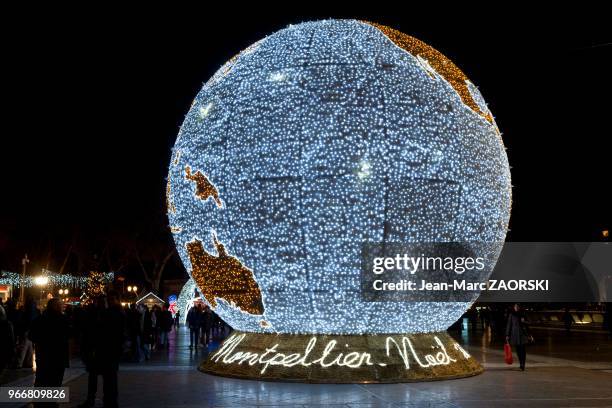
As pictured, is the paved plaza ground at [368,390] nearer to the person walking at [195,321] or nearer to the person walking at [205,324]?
the person walking at [195,321]

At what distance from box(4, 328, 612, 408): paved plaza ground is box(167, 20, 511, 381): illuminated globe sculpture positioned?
3.77 feet

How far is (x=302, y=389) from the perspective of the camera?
11.1 metres

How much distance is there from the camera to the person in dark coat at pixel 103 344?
948 centimetres

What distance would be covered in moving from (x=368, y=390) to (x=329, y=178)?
132 inches

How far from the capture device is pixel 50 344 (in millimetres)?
9047

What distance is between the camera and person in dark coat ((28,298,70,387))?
29.6 feet

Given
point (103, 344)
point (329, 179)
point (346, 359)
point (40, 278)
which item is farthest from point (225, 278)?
point (40, 278)

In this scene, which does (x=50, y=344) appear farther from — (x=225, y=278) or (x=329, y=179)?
(x=329, y=179)

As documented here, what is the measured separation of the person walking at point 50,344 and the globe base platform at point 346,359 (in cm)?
392

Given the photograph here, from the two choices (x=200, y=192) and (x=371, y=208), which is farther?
(x=200, y=192)

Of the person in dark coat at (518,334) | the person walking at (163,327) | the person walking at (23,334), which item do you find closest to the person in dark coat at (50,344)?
the person walking at (23,334)

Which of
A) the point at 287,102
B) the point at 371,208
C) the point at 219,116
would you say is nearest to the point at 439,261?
the point at 371,208

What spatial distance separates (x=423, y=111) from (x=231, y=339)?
5545mm

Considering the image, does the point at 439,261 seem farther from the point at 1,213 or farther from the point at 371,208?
the point at 1,213
